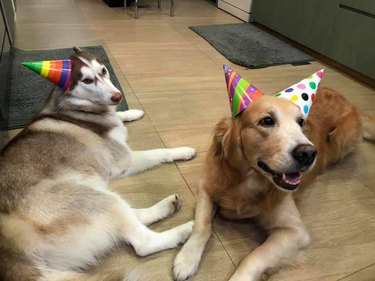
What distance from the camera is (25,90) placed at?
2.56m

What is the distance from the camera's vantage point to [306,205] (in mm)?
1724

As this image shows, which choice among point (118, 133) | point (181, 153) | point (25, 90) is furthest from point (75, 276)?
point (25, 90)

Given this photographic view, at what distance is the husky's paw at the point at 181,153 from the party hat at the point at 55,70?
71cm

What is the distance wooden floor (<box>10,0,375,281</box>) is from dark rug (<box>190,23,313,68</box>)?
0.12m

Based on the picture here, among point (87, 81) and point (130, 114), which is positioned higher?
point (87, 81)

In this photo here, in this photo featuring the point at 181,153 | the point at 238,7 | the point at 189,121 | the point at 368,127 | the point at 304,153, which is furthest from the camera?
the point at 238,7

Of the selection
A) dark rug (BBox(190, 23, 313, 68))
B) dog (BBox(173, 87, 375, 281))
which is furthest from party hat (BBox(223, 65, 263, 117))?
dark rug (BBox(190, 23, 313, 68))

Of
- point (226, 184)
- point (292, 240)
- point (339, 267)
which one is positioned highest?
point (226, 184)

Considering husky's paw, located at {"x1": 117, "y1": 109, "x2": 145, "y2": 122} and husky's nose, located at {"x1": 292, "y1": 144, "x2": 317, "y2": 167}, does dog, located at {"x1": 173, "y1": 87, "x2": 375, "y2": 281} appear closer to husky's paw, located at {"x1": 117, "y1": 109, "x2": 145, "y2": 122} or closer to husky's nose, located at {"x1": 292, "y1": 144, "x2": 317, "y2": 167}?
husky's nose, located at {"x1": 292, "y1": 144, "x2": 317, "y2": 167}

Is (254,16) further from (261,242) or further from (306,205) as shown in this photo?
(261,242)

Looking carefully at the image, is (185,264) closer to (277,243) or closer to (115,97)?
(277,243)

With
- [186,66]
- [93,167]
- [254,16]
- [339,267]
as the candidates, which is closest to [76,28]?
[186,66]

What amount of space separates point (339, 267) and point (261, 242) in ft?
1.14

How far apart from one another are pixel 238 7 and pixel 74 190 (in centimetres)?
436
